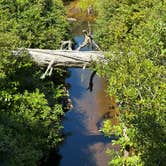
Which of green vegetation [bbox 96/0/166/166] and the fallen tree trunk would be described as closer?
green vegetation [bbox 96/0/166/166]

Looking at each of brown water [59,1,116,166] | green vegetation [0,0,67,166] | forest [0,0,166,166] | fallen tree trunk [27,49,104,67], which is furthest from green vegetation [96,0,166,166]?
brown water [59,1,116,166]

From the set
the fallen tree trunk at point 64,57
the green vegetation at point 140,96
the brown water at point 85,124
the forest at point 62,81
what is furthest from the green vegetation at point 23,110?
the green vegetation at point 140,96

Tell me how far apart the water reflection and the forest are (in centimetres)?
216

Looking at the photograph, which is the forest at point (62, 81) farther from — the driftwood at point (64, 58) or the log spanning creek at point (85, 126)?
the log spanning creek at point (85, 126)

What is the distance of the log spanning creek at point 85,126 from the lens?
2148 centimetres

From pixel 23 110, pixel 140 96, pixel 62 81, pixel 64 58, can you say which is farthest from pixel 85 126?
pixel 140 96

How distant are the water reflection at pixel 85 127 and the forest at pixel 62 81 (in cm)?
216

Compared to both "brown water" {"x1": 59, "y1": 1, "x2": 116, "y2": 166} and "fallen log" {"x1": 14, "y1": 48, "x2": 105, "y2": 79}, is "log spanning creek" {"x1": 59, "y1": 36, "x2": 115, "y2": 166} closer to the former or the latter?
"brown water" {"x1": 59, "y1": 1, "x2": 116, "y2": 166}

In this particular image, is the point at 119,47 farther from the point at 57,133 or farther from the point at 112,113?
the point at 112,113

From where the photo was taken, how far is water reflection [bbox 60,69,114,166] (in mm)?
21453

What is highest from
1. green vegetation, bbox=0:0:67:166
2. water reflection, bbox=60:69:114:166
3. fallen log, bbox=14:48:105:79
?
fallen log, bbox=14:48:105:79

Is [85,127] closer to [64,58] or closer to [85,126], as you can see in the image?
[85,126]

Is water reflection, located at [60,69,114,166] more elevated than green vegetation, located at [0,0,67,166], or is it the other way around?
green vegetation, located at [0,0,67,166]

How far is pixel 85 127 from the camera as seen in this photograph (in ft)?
80.4
